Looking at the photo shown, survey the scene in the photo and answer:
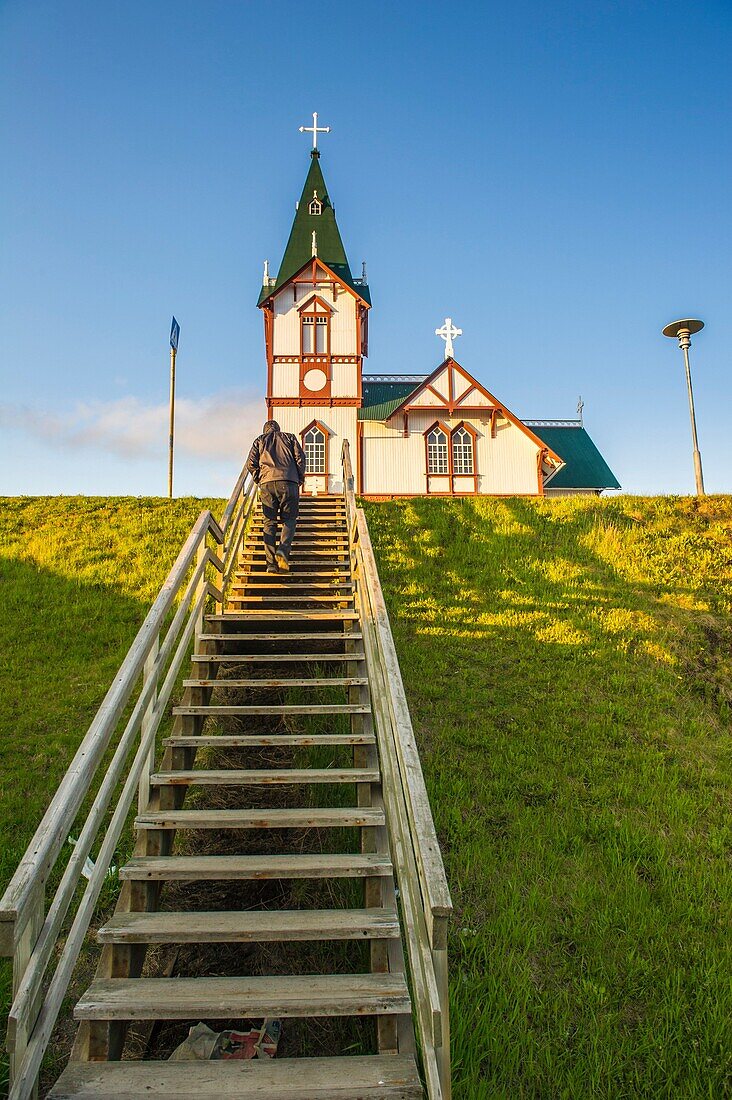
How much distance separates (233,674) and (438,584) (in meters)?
5.03

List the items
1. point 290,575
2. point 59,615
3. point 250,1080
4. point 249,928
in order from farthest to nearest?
point 59,615 → point 290,575 → point 249,928 → point 250,1080

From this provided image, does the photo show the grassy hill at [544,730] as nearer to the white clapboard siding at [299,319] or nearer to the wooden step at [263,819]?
the wooden step at [263,819]

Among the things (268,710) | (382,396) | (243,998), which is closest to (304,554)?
(268,710)

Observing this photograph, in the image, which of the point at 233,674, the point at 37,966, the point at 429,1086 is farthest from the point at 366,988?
the point at 233,674

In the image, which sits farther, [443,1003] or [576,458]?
[576,458]

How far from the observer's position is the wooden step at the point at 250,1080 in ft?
9.12

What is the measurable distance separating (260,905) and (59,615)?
6.97 m

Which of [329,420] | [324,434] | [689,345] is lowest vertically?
[689,345]

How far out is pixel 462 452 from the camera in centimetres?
2367

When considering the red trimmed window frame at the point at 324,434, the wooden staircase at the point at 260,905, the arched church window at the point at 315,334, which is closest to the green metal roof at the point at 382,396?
the red trimmed window frame at the point at 324,434

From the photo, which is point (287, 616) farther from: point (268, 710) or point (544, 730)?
point (544, 730)

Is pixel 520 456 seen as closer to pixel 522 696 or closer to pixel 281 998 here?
pixel 522 696

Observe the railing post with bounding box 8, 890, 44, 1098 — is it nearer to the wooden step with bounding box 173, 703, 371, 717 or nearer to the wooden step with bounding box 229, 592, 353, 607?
the wooden step with bounding box 173, 703, 371, 717

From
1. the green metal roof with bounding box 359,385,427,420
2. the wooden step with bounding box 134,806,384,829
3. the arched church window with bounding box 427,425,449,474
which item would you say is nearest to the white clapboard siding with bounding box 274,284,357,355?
the green metal roof with bounding box 359,385,427,420
